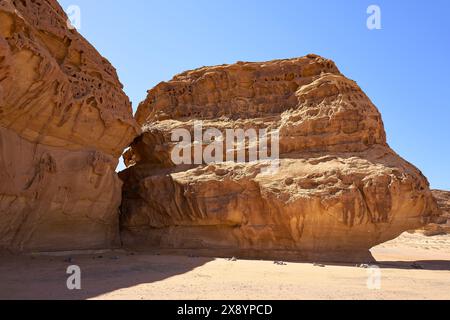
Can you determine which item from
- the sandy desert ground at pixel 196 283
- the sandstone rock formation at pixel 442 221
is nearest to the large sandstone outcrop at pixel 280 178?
the sandy desert ground at pixel 196 283

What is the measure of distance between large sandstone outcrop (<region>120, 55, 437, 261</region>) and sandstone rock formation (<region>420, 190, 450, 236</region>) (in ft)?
85.8

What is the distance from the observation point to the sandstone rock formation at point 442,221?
36.4 meters

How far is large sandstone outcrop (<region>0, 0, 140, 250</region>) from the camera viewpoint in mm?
10688

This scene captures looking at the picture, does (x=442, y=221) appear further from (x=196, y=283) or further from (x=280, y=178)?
(x=196, y=283)

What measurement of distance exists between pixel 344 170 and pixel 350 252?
2.93 metres

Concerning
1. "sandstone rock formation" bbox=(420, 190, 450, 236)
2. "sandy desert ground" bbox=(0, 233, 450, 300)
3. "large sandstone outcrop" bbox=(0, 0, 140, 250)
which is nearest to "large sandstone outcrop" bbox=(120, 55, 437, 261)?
"large sandstone outcrop" bbox=(0, 0, 140, 250)

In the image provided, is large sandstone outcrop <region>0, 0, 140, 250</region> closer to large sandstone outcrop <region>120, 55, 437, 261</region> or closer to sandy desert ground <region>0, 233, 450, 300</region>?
sandy desert ground <region>0, 233, 450, 300</region>

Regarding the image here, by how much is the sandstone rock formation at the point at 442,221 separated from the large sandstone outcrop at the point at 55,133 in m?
32.2

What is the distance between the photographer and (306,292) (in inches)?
252

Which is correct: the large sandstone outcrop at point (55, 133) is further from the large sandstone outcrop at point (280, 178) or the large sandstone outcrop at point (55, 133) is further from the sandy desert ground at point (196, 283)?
the large sandstone outcrop at point (280, 178)

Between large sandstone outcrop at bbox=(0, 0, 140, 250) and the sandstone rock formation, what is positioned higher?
large sandstone outcrop at bbox=(0, 0, 140, 250)

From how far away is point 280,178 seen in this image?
14.7 meters

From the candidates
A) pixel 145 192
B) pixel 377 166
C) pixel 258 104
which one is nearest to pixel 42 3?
pixel 145 192

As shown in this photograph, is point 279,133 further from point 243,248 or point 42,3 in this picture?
point 42,3
